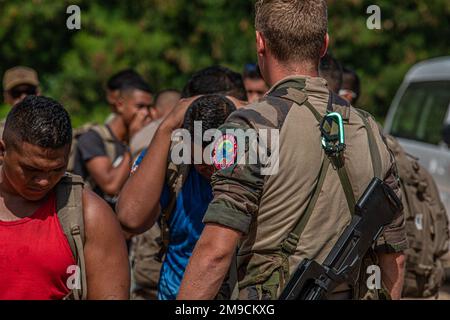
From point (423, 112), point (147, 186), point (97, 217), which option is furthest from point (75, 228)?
point (423, 112)

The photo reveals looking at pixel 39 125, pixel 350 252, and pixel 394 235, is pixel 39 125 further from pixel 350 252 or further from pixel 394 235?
pixel 394 235

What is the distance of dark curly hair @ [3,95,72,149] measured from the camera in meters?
3.18

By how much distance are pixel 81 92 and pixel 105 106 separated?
46 centimetres

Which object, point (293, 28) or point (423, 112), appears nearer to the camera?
point (293, 28)

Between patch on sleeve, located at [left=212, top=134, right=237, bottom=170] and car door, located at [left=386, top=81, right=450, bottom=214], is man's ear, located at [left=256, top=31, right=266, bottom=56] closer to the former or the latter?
patch on sleeve, located at [left=212, top=134, right=237, bottom=170]

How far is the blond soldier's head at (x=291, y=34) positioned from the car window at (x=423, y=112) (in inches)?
256

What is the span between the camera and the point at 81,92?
48.2ft

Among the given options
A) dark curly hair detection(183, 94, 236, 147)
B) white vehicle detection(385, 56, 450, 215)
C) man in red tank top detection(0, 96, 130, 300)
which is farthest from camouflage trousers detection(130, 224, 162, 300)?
white vehicle detection(385, 56, 450, 215)

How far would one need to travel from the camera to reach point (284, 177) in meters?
2.75

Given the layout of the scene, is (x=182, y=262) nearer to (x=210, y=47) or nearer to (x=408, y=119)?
(x=408, y=119)

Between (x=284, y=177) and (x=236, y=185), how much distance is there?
0.50 feet

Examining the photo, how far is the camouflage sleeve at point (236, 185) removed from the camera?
106 inches

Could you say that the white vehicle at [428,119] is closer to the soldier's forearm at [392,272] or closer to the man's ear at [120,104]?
the man's ear at [120,104]
